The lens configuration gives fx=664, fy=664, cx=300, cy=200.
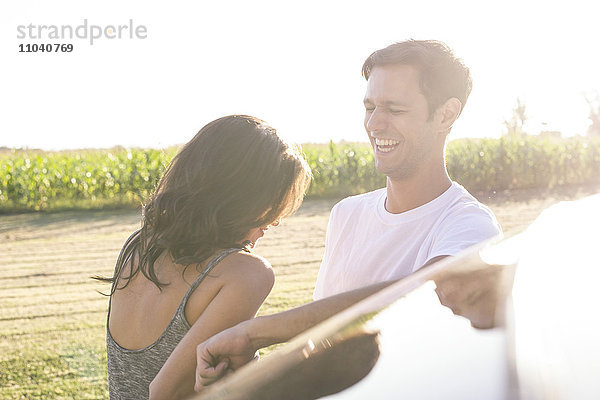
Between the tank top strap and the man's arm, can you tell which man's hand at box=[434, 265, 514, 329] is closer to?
the man's arm

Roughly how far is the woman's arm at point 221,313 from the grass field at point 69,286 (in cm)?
72

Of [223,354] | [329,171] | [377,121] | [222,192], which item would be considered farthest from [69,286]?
[329,171]

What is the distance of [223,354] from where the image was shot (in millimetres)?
1556

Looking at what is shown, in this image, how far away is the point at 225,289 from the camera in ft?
6.22

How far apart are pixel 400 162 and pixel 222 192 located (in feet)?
2.54

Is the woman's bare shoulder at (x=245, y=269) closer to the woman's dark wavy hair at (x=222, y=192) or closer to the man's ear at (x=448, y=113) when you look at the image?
the woman's dark wavy hair at (x=222, y=192)

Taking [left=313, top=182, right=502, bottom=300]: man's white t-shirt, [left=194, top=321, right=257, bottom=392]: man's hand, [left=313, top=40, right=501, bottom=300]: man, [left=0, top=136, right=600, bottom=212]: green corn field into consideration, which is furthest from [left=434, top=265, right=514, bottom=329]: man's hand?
[left=0, top=136, right=600, bottom=212]: green corn field

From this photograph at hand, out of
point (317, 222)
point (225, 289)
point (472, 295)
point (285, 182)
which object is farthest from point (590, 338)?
point (317, 222)

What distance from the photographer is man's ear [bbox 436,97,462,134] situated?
2547mm

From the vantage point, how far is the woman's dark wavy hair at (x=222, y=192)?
6.75ft

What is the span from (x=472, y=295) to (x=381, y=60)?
1493 mm

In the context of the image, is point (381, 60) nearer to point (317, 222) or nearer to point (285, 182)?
point (285, 182)

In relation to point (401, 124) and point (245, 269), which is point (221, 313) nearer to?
point (245, 269)

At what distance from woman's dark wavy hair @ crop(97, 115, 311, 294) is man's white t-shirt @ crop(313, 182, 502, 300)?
1.26 feet
